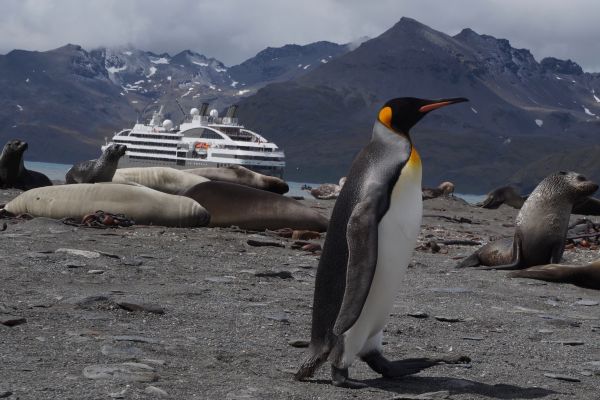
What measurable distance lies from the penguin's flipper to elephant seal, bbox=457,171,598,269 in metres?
5.30

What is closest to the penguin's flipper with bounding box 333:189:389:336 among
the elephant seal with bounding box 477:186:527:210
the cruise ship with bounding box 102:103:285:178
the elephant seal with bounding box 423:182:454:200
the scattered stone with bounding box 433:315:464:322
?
the scattered stone with bounding box 433:315:464:322

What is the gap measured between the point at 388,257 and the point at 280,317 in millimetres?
1527

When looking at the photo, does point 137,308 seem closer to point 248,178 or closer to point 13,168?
point 248,178

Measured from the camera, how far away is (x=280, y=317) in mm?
5555

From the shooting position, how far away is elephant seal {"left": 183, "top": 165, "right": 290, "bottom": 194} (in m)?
15.4

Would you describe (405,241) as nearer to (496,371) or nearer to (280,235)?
(496,371)

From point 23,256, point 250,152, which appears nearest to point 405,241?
point 23,256

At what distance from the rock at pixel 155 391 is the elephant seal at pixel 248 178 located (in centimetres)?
1135

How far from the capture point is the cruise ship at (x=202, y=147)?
84.3m

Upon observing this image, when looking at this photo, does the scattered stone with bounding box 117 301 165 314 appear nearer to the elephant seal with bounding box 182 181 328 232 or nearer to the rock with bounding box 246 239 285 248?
the rock with bounding box 246 239 285 248

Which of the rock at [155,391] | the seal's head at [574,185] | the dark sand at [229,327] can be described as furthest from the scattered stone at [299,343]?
the seal's head at [574,185]

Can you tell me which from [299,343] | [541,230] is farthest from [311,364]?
[541,230]

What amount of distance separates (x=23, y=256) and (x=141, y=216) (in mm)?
3566

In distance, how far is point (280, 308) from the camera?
591 cm
